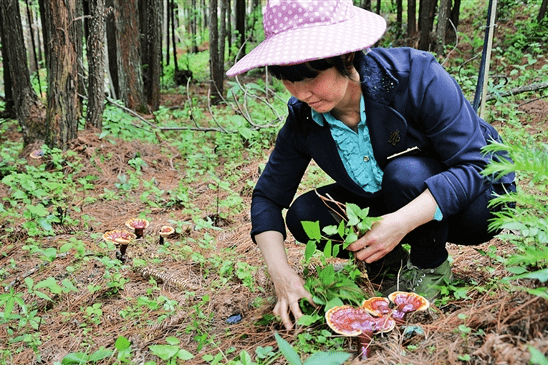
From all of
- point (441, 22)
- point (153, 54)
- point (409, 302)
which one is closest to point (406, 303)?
point (409, 302)

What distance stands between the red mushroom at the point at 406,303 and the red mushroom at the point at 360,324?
4 cm

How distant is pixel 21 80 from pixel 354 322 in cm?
653

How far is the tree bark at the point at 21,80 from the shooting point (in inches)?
241

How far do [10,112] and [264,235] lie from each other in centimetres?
920

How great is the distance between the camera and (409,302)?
1.82m

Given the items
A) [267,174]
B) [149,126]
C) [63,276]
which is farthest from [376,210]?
[149,126]

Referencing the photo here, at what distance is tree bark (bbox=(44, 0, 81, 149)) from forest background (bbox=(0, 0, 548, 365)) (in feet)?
0.05

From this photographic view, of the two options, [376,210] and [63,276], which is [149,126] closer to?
[63,276]

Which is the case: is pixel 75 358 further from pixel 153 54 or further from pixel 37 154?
pixel 153 54

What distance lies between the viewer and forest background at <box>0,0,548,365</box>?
1.68 metres

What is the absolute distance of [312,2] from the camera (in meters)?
1.82

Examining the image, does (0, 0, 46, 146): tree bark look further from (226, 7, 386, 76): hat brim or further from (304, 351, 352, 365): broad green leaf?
(304, 351, 352, 365): broad green leaf

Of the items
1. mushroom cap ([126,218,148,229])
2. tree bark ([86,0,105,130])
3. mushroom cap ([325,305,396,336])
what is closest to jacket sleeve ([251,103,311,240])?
mushroom cap ([325,305,396,336])

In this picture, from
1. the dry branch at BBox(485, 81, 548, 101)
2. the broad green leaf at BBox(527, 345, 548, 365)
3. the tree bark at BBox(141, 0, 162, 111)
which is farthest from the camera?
the tree bark at BBox(141, 0, 162, 111)
